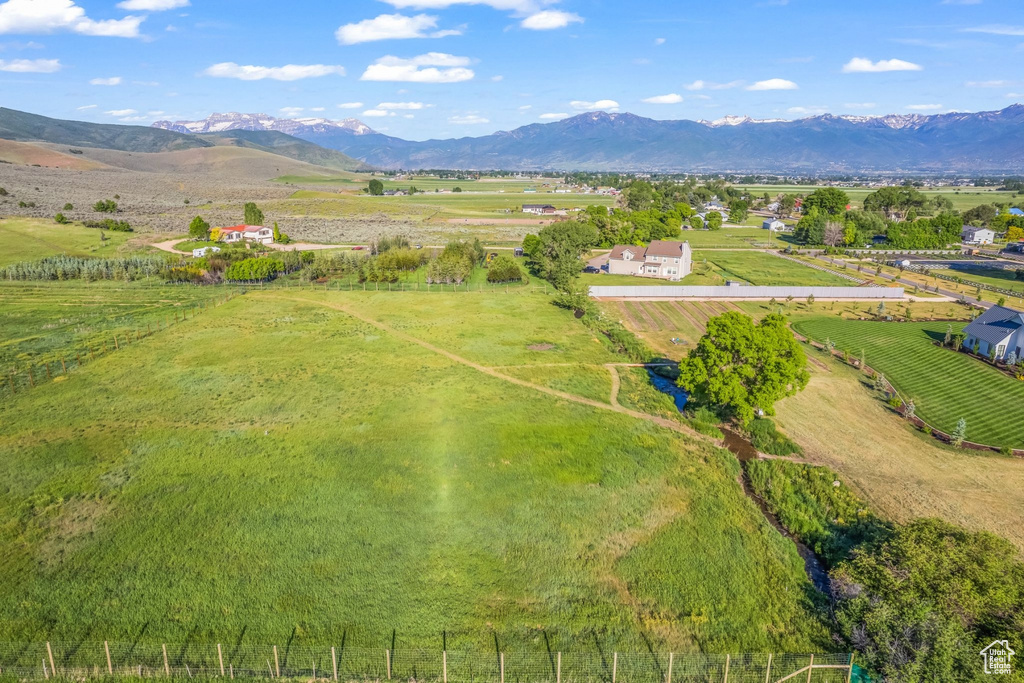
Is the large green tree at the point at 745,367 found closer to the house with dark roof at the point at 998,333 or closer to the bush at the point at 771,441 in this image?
the bush at the point at 771,441

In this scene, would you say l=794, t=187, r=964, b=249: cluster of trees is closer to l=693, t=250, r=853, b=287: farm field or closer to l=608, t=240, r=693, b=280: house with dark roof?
l=693, t=250, r=853, b=287: farm field

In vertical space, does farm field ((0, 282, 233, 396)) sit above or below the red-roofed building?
below

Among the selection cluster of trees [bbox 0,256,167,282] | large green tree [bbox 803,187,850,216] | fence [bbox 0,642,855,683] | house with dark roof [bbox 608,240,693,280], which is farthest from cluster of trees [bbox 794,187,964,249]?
cluster of trees [bbox 0,256,167,282]

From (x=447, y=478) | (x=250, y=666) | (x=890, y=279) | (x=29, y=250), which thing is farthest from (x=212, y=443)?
(x=890, y=279)

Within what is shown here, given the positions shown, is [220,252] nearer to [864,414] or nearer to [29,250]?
[29,250]

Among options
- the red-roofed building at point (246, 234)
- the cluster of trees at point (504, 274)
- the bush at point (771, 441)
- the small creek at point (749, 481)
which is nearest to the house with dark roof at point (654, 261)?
the cluster of trees at point (504, 274)

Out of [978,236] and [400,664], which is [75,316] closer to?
[400,664]

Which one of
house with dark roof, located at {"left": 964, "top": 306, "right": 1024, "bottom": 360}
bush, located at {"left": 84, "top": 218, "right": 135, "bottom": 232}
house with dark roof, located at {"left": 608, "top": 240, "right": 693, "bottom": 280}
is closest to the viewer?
house with dark roof, located at {"left": 964, "top": 306, "right": 1024, "bottom": 360}
